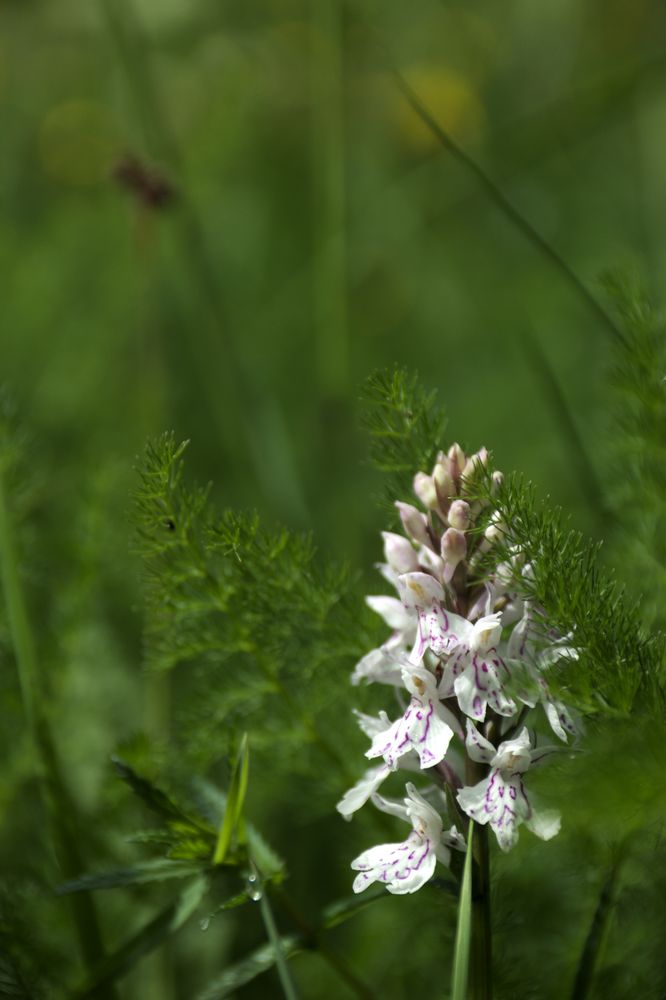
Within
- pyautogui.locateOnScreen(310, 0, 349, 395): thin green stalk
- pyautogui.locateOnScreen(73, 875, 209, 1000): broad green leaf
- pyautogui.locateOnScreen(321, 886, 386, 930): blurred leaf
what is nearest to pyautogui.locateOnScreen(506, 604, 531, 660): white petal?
pyautogui.locateOnScreen(321, 886, 386, 930): blurred leaf

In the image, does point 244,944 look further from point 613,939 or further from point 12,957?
point 613,939

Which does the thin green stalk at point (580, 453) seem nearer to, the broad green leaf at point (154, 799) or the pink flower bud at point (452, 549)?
the pink flower bud at point (452, 549)

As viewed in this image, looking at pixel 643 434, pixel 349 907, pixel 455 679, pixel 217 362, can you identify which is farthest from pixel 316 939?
pixel 217 362

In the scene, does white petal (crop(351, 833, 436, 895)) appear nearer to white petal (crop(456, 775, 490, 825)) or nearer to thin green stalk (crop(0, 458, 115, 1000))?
white petal (crop(456, 775, 490, 825))

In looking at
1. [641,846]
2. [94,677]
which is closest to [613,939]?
[641,846]

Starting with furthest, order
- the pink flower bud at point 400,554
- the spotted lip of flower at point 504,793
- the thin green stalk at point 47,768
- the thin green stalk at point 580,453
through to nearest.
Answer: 1. the thin green stalk at point 580,453
2. the thin green stalk at point 47,768
3. the pink flower bud at point 400,554
4. the spotted lip of flower at point 504,793

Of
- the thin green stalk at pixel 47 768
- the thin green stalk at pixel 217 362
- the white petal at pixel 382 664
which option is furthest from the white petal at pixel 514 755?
the thin green stalk at pixel 217 362
